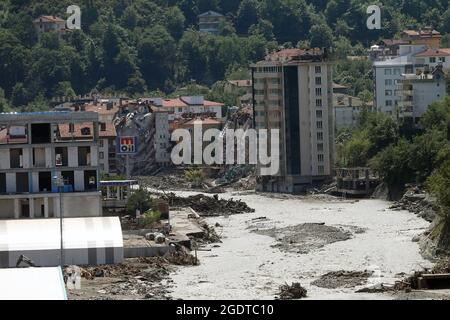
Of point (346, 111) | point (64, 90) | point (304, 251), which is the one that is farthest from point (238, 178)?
point (304, 251)

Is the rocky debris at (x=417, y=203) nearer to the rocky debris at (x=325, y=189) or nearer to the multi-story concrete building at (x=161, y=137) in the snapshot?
the rocky debris at (x=325, y=189)

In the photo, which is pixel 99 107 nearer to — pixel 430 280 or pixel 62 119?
pixel 62 119

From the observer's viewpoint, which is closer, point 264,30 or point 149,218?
point 149,218

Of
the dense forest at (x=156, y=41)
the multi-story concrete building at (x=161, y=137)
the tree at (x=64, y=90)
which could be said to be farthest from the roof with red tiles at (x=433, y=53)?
the tree at (x=64, y=90)

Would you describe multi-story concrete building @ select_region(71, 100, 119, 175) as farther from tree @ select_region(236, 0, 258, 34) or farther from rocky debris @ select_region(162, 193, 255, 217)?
tree @ select_region(236, 0, 258, 34)

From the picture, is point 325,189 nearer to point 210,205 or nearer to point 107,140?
point 107,140
